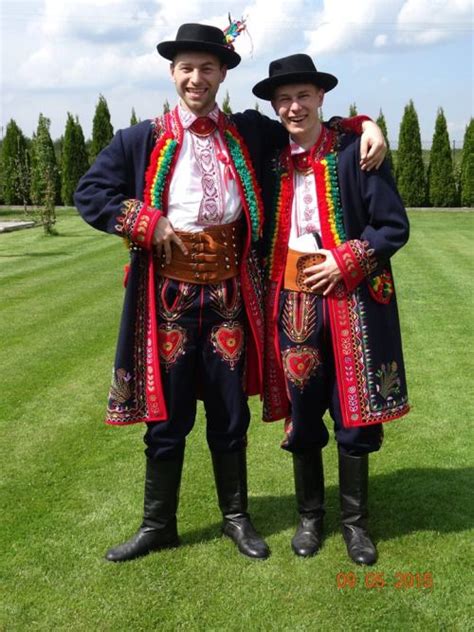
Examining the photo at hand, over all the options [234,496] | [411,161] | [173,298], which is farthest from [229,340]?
[411,161]

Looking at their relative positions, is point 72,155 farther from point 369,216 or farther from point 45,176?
point 369,216

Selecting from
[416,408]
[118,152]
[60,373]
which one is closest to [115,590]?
[118,152]

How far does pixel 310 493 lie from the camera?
2930mm

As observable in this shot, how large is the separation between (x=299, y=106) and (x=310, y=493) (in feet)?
5.08

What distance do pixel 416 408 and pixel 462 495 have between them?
1150mm

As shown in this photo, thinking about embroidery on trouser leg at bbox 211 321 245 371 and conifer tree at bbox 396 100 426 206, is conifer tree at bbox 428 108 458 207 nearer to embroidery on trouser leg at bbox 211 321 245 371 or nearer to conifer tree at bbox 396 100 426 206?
conifer tree at bbox 396 100 426 206

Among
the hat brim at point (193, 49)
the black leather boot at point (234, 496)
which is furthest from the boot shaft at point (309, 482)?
the hat brim at point (193, 49)

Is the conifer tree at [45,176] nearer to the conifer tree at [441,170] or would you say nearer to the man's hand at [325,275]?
the conifer tree at [441,170]

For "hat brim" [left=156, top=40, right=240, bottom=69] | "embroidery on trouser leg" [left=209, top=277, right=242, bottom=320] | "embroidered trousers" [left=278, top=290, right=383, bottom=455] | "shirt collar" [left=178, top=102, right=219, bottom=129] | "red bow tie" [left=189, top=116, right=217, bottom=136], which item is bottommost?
"embroidered trousers" [left=278, top=290, right=383, bottom=455]

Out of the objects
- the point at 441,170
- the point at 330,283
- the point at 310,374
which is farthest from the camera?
the point at 441,170

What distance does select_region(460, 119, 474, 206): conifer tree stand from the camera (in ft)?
63.9

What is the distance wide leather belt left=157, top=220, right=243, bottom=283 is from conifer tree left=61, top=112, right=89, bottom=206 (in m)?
19.2

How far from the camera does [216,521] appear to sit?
10.1 feet
